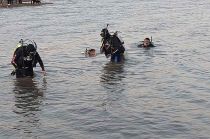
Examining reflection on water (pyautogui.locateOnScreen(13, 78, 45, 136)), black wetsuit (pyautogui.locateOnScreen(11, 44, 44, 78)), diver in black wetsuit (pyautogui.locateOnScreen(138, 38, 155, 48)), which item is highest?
black wetsuit (pyautogui.locateOnScreen(11, 44, 44, 78))

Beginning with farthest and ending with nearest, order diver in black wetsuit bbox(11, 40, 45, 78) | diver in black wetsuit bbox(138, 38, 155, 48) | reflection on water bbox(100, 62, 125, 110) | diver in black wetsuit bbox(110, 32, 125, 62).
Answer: diver in black wetsuit bbox(138, 38, 155, 48)
diver in black wetsuit bbox(110, 32, 125, 62)
diver in black wetsuit bbox(11, 40, 45, 78)
reflection on water bbox(100, 62, 125, 110)

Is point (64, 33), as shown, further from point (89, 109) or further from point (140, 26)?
point (89, 109)

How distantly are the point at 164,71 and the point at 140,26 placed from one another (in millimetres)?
15102

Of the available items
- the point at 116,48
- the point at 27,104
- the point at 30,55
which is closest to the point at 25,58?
the point at 30,55

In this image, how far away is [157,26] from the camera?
32.1m

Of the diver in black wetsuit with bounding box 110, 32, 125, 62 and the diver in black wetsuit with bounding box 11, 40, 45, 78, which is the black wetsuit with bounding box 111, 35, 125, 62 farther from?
the diver in black wetsuit with bounding box 11, 40, 45, 78

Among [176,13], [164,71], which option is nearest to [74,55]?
[164,71]

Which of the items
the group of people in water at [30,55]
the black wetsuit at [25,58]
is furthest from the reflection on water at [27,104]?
the black wetsuit at [25,58]

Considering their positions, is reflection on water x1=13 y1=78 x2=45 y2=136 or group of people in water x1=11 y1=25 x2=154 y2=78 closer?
reflection on water x1=13 y1=78 x2=45 y2=136

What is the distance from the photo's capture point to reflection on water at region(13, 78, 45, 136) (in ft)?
36.4

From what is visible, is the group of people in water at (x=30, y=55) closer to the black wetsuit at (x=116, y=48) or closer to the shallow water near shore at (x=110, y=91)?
the black wetsuit at (x=116, y=48)

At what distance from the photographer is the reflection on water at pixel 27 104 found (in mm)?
11086

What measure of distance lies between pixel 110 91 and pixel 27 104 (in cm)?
268

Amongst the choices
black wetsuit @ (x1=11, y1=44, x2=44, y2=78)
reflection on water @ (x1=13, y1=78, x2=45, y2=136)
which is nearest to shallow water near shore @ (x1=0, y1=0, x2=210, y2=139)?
reflection on water @ (x1=13, y1=78, x2=45, y2=136)
